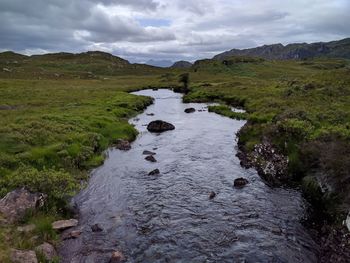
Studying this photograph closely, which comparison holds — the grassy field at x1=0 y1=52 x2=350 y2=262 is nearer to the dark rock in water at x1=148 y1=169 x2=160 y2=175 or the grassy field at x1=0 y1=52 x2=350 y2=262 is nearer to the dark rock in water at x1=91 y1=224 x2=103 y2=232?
the dark rock in water at x1=91 y1=224 x2=103 y2=232

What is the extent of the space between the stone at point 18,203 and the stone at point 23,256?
11.8 ft

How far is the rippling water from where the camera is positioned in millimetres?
19391

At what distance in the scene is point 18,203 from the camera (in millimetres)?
22344

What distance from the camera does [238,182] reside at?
96.5 feet

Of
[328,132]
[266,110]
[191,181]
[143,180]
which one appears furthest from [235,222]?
[266,110]

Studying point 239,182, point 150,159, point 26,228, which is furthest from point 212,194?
point 26,228

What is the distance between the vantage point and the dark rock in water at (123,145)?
140ft

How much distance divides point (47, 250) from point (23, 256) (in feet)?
5.21

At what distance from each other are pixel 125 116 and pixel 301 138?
3920 cm

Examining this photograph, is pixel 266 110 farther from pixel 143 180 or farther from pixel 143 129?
pixel 143 180

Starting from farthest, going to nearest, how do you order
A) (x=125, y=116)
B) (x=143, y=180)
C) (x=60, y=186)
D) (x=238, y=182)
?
(x=125, y=116)
(x=143, y=180)
(x=238, y=182)
(x=60, y=186)

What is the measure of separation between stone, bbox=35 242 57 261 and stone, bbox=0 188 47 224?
3.11m

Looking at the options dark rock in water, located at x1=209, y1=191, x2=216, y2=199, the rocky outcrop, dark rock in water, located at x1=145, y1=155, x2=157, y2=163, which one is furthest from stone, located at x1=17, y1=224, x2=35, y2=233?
the rocky outcrop

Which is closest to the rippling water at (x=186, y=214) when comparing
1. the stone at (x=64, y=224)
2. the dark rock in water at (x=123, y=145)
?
the stone at (x=64, y=224)
